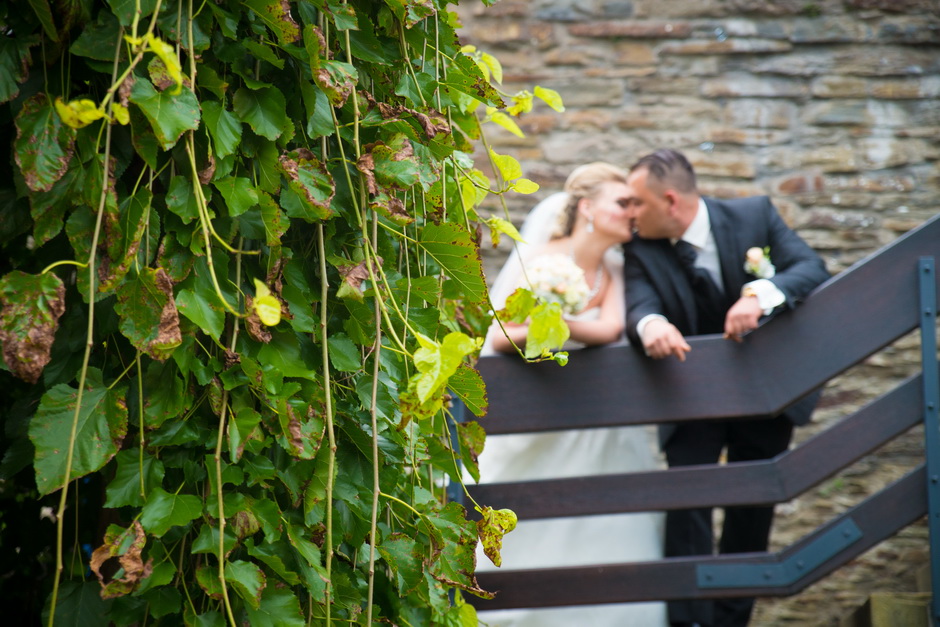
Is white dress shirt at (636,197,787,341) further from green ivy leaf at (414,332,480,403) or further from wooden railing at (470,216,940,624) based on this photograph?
green ivy leaf at (414,332,480,403)

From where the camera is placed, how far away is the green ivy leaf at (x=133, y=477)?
33.9 inches

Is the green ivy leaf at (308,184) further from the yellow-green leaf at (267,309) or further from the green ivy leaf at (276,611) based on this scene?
the green ivy leaf at (276,611)

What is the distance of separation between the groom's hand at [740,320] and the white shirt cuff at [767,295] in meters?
0.04

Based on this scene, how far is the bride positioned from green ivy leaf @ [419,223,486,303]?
5.54 feet

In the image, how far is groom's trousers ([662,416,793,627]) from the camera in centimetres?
297

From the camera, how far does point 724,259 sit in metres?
2.97

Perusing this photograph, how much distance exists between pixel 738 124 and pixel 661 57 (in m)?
0.46

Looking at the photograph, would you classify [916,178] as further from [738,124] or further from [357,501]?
[357,501]

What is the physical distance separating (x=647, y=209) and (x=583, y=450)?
89 cm

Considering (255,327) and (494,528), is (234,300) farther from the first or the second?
(494,528)

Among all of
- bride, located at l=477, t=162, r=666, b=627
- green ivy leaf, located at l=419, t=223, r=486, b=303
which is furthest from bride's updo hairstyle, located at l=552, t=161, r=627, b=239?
green ivy leaf, located at l=419, t=223, r=486, b=303

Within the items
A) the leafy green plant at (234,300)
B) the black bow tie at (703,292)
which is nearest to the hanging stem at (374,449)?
the leafy green plant at (234,300)

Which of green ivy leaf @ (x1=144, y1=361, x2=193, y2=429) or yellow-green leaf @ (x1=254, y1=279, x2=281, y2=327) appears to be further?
green ivy leaf @ (x1=144, y1=361, x2=193, y2=429)

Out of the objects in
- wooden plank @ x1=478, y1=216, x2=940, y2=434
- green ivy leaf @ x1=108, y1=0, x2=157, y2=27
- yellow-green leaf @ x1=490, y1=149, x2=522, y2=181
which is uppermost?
green ivy leaf @ x1=108, y1=0, x2=157, y2=27
